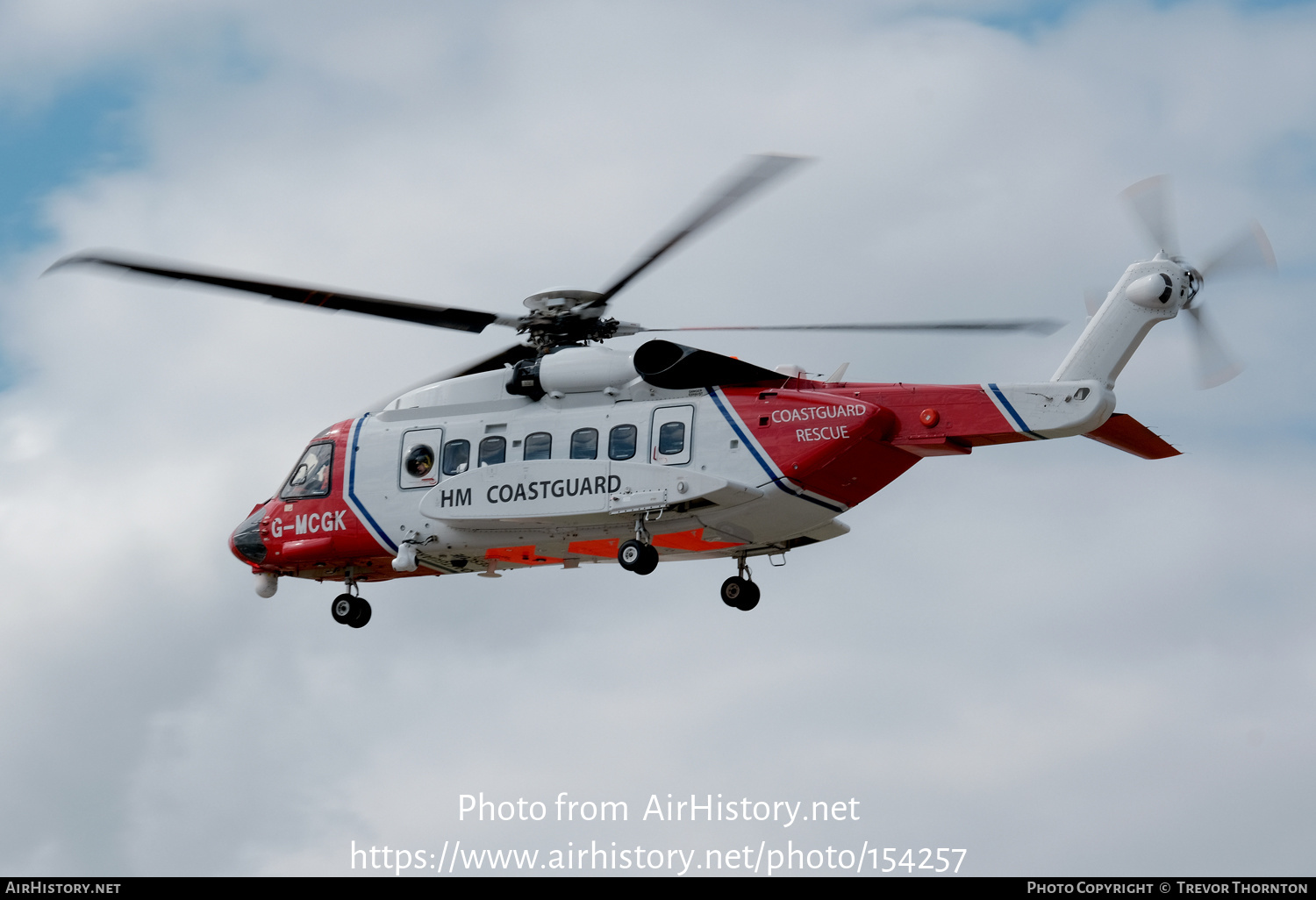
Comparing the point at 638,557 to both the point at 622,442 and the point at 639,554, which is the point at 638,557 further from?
the point at 622,442

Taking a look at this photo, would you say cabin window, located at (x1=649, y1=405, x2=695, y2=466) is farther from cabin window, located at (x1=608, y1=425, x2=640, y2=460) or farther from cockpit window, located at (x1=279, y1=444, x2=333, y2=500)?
cockpit window, located at (x1=279, y1=444, x2=333, y2=500)

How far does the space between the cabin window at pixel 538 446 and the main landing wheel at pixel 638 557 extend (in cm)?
221

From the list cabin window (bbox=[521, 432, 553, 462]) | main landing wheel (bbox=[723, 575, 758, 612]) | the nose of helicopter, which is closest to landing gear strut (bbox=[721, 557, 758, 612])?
main landing wheel (bbox=[723, 575, 758, 612])

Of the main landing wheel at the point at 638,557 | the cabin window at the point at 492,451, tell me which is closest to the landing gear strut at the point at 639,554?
the main landing wheel at the point at 638,557

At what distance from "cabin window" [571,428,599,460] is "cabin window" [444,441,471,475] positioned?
205 centimetres

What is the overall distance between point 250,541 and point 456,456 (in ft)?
15.9

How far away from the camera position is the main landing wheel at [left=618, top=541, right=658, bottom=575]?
1252 inches

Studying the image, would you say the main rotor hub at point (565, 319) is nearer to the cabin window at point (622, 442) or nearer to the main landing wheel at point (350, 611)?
the cabin window at point (622, 442)

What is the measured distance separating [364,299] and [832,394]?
769 cm

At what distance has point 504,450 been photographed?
33188 millimetres

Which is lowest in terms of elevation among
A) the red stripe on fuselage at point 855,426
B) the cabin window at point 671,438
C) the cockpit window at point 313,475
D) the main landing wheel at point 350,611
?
the main landing wheel at point 350,611

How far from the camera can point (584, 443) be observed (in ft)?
107

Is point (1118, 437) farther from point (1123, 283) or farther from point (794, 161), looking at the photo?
point (794, 161)

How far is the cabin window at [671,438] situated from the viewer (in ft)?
104
